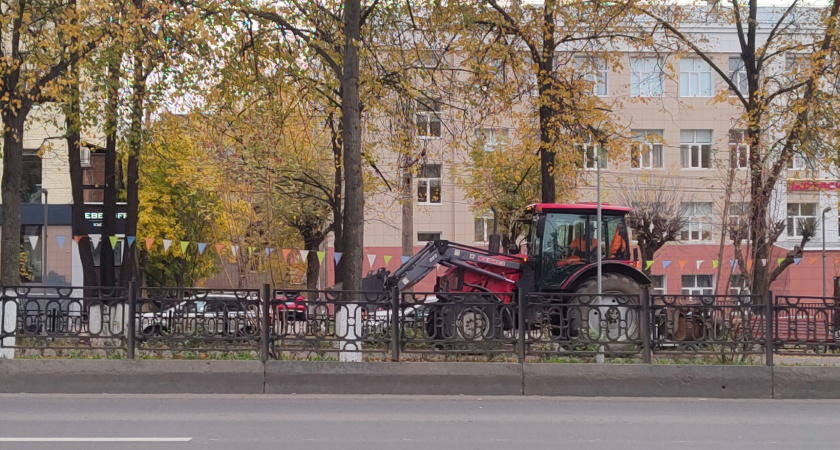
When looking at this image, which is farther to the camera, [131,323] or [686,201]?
[686,201]

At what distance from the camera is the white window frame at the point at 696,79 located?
40.3 meters

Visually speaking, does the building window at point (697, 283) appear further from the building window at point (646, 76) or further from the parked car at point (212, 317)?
the parked car at point (212, 317)

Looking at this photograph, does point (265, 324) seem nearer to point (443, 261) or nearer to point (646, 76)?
point (443, 261)

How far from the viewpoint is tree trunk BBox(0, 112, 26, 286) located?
13.3 m

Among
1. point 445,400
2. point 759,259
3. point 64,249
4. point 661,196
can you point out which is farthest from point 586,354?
point 64,249

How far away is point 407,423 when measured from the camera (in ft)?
29.8

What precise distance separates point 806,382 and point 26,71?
12.9 meters

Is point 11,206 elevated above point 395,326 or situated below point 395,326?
above

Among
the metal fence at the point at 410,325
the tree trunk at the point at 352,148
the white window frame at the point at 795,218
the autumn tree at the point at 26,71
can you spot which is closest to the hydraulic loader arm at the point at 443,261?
the tree trunk at the point at 352,148

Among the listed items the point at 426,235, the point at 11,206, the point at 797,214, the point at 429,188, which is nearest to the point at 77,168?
the point at 11,206

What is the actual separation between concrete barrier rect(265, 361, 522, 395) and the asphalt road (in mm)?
303

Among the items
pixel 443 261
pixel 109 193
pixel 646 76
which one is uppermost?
pixel 646 76

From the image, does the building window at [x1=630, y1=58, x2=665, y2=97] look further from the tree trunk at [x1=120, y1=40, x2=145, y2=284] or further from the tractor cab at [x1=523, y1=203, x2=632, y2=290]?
the tree trunk at [x1=120, y1=40, x2=145, y2=284]

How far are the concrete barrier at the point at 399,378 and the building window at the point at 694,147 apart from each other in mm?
31073
